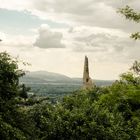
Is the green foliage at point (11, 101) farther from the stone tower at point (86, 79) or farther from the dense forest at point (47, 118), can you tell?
the stone tower at point (86, 79)

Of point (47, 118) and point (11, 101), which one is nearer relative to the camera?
point (11, 101)

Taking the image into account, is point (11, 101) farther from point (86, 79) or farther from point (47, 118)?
point (86, 79)

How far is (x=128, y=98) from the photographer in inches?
1993

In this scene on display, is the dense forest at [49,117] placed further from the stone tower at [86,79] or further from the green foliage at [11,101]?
the stone tower at [86,79]

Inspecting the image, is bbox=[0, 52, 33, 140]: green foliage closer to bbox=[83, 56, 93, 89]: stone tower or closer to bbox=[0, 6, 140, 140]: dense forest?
bbox=[0, 6, 140, 140]: dense forest

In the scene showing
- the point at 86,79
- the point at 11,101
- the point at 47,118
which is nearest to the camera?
the point at 11,101

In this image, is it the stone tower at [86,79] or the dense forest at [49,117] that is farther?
the stone tower at [86,79]

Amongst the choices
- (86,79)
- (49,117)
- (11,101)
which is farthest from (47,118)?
(86,79)

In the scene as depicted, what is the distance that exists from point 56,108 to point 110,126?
460 cm

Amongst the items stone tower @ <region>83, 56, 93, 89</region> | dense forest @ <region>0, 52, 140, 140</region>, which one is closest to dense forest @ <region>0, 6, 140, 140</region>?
dense forest @ <region>0, 52, 140, 140</region>

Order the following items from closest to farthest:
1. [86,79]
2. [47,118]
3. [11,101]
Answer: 1. [11,101]
2. [47,118]
3. [86,79]

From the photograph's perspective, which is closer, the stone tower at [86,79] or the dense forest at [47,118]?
the dense forest at [47,118]

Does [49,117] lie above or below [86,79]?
below

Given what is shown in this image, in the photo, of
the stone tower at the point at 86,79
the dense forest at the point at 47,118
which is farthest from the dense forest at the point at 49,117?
the stone tower at the point at 86,79
